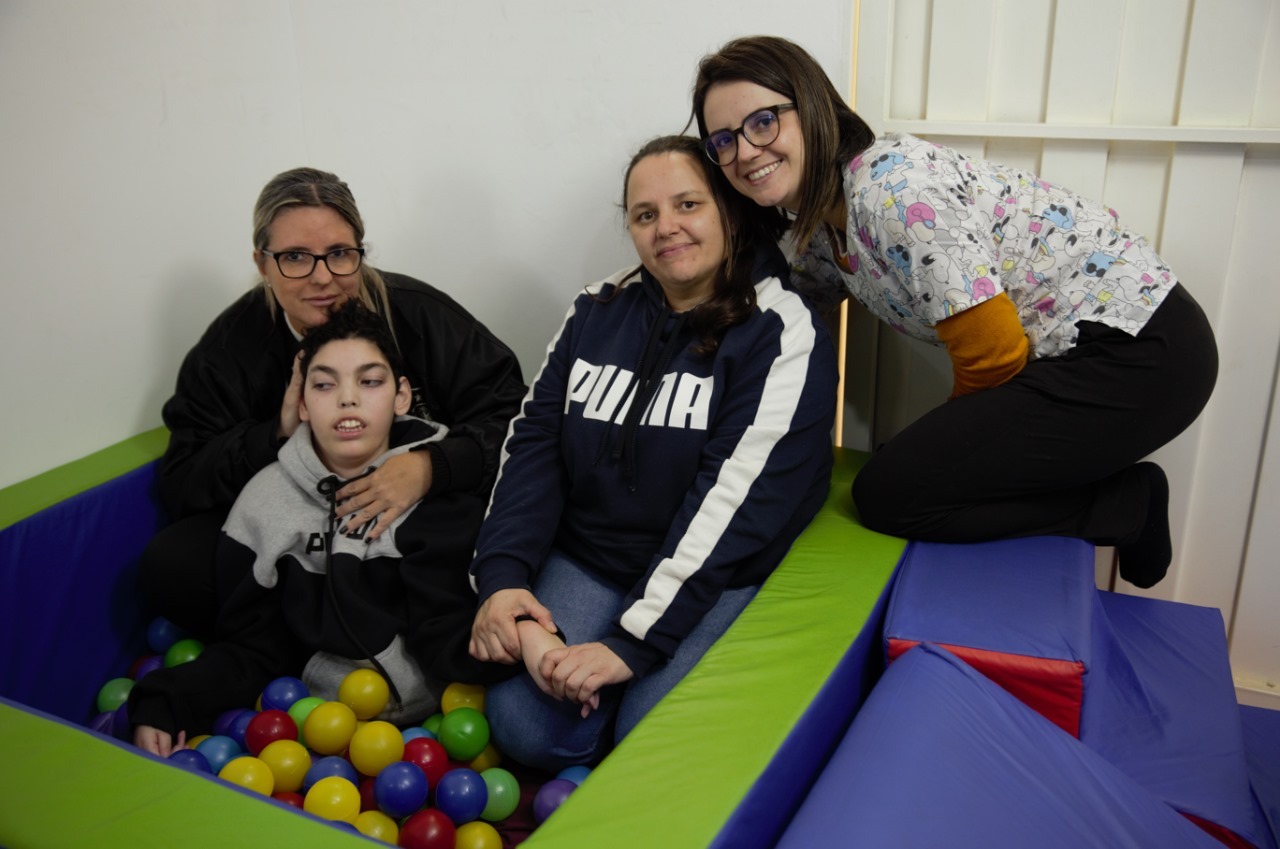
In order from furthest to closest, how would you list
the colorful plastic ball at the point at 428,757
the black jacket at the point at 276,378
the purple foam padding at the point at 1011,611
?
1. the black jacket at the point at 276,378
2. the colorful plastic ball at the point at 428,757
3. the purple foam padding at the point at 1011,611

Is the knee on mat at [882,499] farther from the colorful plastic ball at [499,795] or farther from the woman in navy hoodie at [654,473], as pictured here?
the colorful plastic ball at [499,795]

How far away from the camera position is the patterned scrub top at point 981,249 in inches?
60.4

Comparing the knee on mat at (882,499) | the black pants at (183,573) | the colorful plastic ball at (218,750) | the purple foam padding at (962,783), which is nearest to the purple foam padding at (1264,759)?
the purple foam padding at (962,783)

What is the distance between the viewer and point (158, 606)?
194 centimetres

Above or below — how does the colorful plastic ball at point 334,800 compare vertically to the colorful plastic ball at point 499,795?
above

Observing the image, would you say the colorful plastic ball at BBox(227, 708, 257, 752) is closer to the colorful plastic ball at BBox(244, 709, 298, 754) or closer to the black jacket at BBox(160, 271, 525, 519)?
the colorful plastic ball at BBox(244, 709, 298, 754)

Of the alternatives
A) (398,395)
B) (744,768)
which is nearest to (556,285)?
(398,395)

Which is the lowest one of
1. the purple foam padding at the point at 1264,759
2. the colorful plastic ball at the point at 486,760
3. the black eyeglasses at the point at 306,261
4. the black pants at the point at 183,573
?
the purple foam padding at the point at 1264,759

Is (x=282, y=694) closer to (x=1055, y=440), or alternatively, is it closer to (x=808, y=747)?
(x=808, y=747)

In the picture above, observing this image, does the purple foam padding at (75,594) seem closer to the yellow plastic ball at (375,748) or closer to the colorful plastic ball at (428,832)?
the yellow plastic ball at (375,748)

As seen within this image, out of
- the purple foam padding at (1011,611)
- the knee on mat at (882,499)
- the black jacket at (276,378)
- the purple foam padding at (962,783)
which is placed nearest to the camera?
the purple foam padding at (962,783)

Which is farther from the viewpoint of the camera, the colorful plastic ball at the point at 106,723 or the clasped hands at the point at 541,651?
the colorful plastic ball at the point at 106,723

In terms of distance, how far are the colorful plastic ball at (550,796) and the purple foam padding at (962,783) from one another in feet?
Answer: 1.64

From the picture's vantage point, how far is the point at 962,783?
1155 mm
